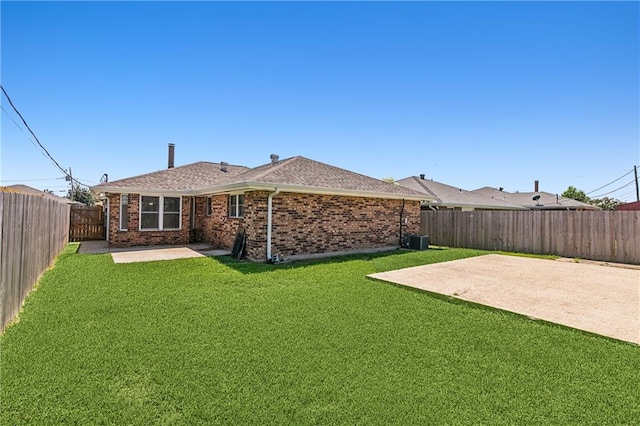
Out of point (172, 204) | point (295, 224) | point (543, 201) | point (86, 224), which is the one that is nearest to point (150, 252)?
point (172, 204)

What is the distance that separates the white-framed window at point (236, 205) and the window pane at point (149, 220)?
12.6 ft

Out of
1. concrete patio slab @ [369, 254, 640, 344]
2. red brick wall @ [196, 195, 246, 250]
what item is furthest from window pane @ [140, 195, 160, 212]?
concrete patio slab @ [369, 254, 640, 344]

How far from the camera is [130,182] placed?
12.8m

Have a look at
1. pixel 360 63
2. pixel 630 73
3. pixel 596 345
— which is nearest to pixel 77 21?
pixel 360 63

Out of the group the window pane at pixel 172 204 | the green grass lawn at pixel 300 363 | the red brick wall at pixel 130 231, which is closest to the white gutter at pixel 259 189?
the window pane at pixel 172 204

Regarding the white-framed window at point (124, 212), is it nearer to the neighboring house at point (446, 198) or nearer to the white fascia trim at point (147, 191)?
the white fascia trim at point (147, 191)

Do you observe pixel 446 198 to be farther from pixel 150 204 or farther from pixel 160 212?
pixel 150 204

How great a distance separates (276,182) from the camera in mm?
9625

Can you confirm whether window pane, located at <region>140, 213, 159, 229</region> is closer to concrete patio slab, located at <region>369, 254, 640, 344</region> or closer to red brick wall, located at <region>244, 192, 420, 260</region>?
red brick wall, located at <region>244, 192, 420, 260</region>

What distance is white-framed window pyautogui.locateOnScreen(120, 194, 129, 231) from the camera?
492 inches

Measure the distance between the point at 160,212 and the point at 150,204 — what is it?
506 mm

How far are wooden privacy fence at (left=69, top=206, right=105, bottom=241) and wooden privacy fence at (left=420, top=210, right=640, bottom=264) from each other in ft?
54.7

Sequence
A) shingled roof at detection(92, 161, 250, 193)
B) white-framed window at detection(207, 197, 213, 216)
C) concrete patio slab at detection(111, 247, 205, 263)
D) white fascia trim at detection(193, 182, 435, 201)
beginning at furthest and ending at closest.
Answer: white-framed window at detection(207, 197, 213, 216) < shingled roof at detection(92, 161, 250, 193) < concrete patio slab at detection(111, 247, 205, 263) < white fascia trim at detection(193, 182, 435, 201)

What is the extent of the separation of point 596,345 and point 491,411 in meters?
2.34
